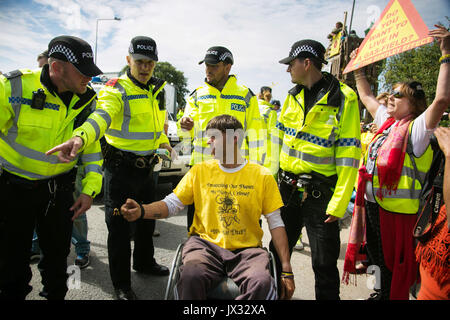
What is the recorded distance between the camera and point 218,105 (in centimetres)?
301

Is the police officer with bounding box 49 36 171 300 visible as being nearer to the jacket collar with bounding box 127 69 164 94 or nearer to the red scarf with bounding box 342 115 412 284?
the jacket collar with bounding box 127 69 164 94

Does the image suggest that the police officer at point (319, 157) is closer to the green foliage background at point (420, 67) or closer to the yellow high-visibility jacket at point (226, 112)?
the yellow high-visibility jacket at point (226, 112)

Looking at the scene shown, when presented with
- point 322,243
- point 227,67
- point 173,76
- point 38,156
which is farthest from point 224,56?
point 173,76

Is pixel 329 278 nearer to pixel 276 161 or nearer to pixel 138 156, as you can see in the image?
pixel 276 161

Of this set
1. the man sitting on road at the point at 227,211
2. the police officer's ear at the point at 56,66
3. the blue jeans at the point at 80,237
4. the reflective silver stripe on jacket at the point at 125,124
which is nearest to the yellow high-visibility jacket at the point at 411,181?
the man sitting on road at the point at 227,211

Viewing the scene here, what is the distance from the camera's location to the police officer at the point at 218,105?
116 inches

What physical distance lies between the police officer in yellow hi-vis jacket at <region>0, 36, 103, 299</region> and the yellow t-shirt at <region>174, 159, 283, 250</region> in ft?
2.92

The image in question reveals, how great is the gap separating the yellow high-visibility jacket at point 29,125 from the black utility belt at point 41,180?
3 centimetres

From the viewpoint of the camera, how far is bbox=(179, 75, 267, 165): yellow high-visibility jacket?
3.00m

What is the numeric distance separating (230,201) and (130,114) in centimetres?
135

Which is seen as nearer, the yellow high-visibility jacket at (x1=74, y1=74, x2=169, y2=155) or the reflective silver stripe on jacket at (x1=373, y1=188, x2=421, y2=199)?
the reflective silver stripe on jacket at (x1=373, y1=188, x2=421, y2=199)

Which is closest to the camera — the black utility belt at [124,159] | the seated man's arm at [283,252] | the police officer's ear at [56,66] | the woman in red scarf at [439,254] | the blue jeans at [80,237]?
the woman in red scarf at [439,254]

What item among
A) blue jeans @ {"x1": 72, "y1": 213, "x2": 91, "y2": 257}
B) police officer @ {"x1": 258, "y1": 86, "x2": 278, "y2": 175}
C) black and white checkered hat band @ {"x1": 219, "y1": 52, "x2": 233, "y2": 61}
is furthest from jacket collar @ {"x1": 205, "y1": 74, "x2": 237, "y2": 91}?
blue jeans @ {"x1": 72, "y1": 213, "x2": 91, "y2": 257}

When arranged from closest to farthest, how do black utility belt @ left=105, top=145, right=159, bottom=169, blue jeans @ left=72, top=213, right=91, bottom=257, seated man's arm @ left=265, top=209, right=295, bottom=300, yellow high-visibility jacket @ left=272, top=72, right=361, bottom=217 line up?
seated man's arm @ left=265, top=209, right=295, bottom=300 → yellow high-visibility jacket @ left=272, top=72, right=361, bottom=217 → black utility belt @ left=105, top=145, right=159, bottom=169 → blue jeans @ left=72, top=213, right=91, bottom=257
